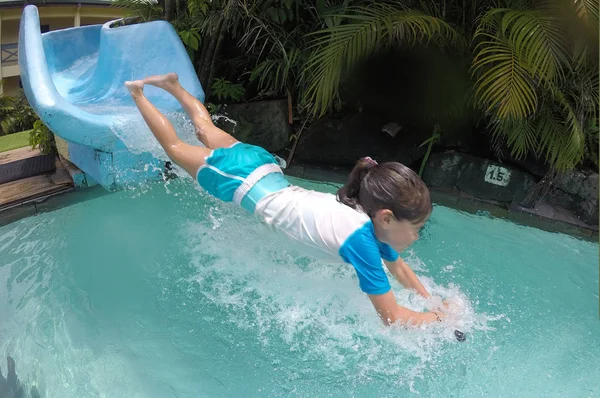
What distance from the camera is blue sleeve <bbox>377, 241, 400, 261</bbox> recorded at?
2.13 meters

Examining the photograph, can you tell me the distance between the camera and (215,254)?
3.00 metres

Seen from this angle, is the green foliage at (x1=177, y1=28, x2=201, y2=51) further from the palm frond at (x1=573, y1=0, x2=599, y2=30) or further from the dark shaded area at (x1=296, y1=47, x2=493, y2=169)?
the palm frond at (x1=573, y1=0, x2=599, y2=30)

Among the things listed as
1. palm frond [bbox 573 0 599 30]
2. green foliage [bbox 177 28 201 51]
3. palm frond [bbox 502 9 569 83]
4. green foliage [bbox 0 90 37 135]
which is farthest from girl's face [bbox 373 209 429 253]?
green foliage [bbox 0 90 37 135]

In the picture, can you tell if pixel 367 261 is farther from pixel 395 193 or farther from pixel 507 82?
pixel 507 82

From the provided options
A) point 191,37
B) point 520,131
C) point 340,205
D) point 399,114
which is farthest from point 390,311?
point 191,37

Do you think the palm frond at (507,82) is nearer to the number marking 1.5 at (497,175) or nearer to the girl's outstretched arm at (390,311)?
the number marking 1.5 at (497,175)

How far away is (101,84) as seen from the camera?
13.0 feet

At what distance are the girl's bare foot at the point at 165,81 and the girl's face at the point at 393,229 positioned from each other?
1.50 m

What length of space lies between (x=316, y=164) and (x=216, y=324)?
2342 mm

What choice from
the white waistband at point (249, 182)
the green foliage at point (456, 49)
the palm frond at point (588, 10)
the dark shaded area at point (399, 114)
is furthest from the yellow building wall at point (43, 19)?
the white waistband at point (249, 182)

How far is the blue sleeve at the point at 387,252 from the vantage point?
6.99ft

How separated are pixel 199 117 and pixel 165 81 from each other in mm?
292

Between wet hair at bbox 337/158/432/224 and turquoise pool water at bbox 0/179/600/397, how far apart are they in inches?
24.4

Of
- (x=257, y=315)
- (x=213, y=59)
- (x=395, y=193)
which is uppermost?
(x=395, y=193)
